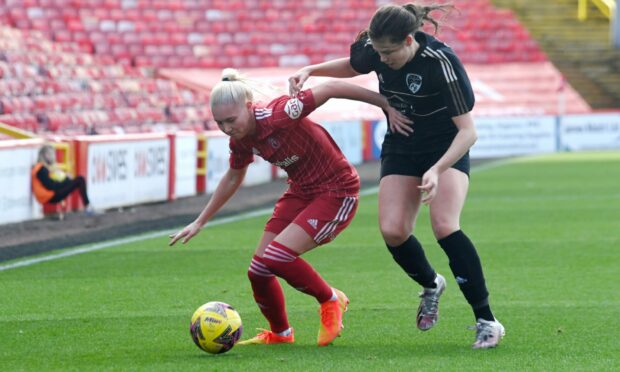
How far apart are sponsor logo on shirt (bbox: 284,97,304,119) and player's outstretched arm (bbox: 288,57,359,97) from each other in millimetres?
92

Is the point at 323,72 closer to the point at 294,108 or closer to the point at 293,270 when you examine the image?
the point at 294,108

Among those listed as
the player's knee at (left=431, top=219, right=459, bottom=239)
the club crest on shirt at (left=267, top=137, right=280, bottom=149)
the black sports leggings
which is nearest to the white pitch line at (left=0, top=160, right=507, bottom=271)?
the black sports leggings

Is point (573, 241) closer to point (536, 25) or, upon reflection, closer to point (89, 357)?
point (89, 357)

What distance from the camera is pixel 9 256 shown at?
12.3m

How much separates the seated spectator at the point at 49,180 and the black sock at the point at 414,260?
30.3 ft

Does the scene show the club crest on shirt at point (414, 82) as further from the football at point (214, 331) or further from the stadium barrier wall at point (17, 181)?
the stadium barrier wall at point (17, 181)

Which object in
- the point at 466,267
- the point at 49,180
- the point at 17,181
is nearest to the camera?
the point at 466,267

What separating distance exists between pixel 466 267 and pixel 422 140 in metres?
0.72

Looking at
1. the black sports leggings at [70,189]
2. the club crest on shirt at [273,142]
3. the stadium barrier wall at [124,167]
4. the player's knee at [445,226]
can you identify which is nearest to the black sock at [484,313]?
the player's knee at [445,226]

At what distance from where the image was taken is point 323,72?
7.17m

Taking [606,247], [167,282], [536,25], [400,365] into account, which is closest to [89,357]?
[400,365]

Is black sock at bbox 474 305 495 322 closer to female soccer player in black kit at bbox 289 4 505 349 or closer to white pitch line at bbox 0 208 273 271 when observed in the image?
female soccer player in black kit at bbox 289 4 505 349

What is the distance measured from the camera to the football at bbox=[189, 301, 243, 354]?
262 inches

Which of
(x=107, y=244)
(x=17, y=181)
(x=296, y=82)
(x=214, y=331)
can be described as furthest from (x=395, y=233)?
(x=17, y=181)
